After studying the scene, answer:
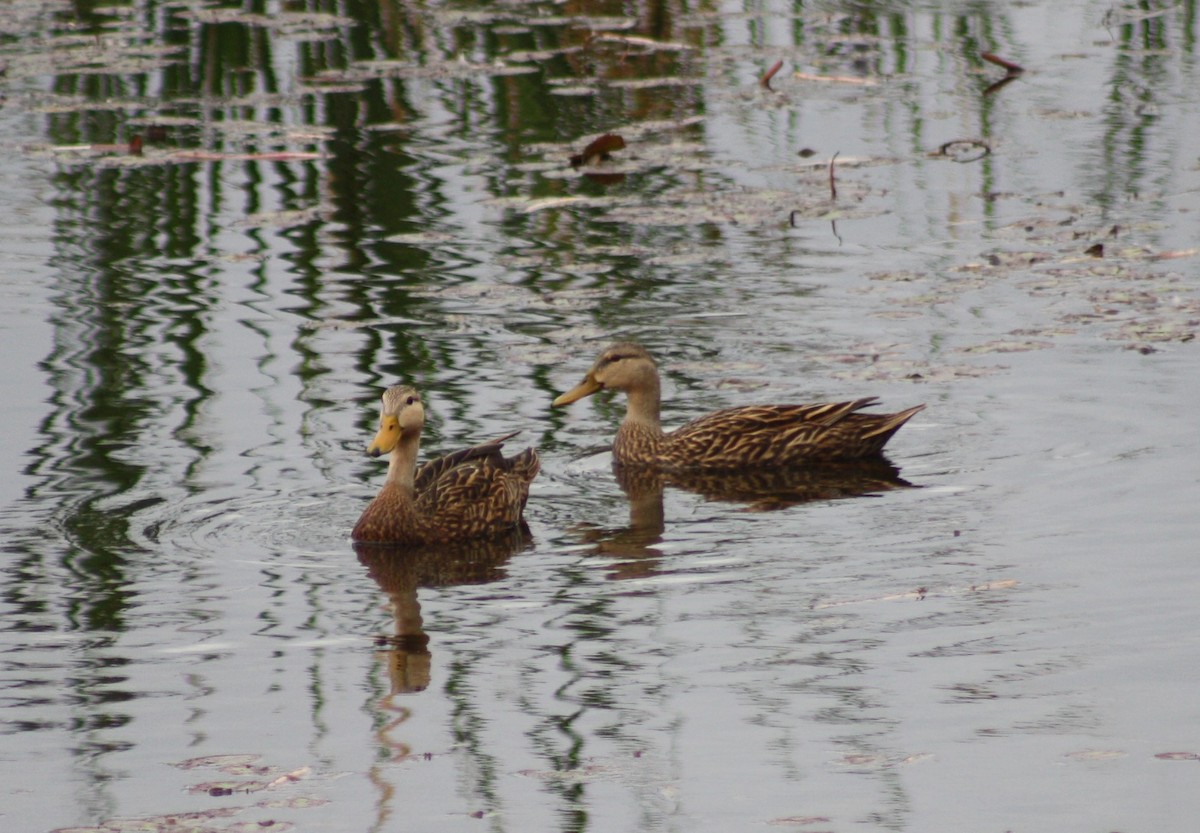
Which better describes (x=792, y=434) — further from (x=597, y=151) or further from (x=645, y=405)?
(x=597, y=151)

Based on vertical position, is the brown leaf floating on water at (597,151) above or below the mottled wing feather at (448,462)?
above

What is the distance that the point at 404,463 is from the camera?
9.62 metres

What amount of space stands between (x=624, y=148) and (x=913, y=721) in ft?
33.0

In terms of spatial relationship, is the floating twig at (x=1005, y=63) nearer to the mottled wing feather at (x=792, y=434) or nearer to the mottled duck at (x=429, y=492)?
the mottled wing feather at (x=792, y=434)

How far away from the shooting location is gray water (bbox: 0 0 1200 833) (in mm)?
6465

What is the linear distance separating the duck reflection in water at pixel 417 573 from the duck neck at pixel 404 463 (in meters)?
0.31

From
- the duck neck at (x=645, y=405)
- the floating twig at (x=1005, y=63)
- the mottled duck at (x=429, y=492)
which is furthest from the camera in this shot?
the floating twig at (x=1005, y=63)

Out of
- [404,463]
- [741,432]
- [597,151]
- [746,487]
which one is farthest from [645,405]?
[597,151]

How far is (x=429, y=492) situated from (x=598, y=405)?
8.66 ft

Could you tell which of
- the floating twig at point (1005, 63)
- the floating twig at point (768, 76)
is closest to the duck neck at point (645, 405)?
the floating twig at point (768, 76)

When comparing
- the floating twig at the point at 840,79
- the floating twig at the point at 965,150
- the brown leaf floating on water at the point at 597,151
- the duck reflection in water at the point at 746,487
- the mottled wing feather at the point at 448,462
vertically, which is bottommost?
the duck reflection in water at the point at 746,487

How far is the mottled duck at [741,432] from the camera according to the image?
1055cm

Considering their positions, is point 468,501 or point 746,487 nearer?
point 468,501

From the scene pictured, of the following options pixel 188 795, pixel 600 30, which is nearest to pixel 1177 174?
pixel 600 30
